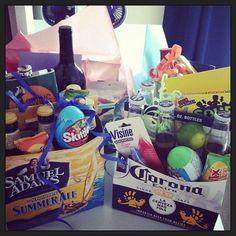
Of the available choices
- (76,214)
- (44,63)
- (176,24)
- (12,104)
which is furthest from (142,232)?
(176,24)

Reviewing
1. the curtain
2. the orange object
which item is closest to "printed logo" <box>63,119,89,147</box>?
the orange object

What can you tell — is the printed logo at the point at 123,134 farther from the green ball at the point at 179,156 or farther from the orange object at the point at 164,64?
the orange object at the point at 164,64

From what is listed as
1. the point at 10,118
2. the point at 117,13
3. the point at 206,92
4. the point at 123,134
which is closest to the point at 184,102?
the point at 206,92

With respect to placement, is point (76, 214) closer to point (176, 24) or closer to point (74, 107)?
point (74, 107)

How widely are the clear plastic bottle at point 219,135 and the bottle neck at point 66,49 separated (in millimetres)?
408

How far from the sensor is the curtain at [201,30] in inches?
75.8

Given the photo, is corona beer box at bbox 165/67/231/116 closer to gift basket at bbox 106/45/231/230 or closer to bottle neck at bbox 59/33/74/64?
gift basket at bbox 106/45/231/230

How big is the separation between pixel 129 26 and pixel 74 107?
76 cm

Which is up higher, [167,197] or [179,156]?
[179,156]

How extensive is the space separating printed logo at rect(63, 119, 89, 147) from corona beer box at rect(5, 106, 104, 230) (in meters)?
0.01

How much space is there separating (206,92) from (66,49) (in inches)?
14.6

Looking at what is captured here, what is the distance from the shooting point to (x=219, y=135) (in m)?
0.68

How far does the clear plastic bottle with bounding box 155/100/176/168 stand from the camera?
0.72m

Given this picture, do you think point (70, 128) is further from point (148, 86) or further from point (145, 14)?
point (145, 14)
